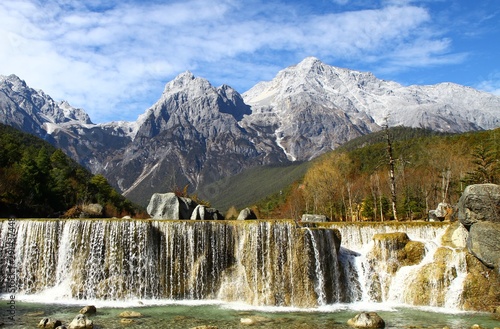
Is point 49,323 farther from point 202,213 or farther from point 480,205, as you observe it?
point 480,205

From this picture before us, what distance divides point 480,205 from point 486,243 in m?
2.89

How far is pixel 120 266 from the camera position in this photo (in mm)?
32281

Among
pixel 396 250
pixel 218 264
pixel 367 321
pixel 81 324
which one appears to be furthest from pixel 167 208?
pixel 367 321

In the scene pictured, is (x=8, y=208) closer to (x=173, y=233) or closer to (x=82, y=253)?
(x=82, y=253)

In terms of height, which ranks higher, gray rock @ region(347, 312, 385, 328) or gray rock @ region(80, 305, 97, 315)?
gray rock @ region(80, 305, 97, 315)

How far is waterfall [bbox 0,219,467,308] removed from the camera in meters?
31.4

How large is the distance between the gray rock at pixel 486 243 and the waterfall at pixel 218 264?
4.49 ft

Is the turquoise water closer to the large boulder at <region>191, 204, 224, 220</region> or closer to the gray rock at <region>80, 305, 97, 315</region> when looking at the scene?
the gray rock at <region>80, 305, 97, 315</region>

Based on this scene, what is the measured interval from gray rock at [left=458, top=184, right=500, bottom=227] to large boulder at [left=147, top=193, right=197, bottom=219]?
2418cm

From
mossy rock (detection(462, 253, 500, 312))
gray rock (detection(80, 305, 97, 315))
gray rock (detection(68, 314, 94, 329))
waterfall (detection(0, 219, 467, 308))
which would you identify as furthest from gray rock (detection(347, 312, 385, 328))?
gray rock (detection(80, 305, 97, 315))

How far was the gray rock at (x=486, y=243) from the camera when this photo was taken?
97.5 feet

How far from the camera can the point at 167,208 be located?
139ft

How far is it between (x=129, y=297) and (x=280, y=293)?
10733 millimetres

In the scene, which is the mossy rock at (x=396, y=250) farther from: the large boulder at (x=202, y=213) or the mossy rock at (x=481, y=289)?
the large boulder at (x=202, y=213)
